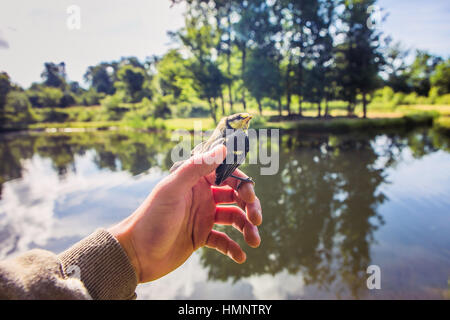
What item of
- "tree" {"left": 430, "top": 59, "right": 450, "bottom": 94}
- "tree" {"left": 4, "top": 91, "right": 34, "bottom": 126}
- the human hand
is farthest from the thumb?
"tree" {"left": 430, "top": 59, "right": 450, "bottom": 94}

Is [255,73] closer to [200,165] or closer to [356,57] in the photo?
[200,165]

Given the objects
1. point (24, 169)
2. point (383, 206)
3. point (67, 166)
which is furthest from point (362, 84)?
point (24, 169)

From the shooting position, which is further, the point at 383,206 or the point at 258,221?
the point at 383,206

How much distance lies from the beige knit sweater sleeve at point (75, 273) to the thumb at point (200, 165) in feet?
1.32

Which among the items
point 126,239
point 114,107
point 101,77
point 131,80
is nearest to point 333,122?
point 126,239

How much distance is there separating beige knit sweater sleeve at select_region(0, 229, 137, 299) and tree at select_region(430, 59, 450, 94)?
3057 centimetres

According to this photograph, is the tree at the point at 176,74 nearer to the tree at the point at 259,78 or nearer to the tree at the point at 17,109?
the tree at the point at 259,78

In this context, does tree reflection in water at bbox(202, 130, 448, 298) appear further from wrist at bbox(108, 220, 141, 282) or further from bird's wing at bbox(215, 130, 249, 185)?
wrist at bbox(108, 220, 141, 282)

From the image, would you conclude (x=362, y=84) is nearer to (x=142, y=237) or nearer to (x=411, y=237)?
(x=411, y=237)

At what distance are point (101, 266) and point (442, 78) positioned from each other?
102 ft

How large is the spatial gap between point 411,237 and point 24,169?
479 inches

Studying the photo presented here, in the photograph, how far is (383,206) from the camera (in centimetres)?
487

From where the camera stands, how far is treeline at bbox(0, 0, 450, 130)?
5070 mm
